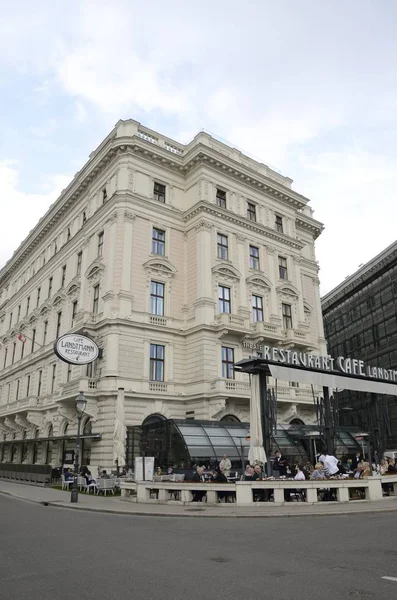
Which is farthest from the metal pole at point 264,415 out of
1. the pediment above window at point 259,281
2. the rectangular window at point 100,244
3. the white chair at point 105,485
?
the rectangular window at point 100,244

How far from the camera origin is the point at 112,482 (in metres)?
25.0

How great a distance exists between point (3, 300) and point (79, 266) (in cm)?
2880

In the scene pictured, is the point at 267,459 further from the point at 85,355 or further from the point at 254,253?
the point at 254,253

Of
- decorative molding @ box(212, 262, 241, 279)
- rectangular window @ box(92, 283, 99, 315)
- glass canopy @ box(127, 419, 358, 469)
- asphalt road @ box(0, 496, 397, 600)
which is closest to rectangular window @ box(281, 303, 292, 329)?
decorative molding @ box(212, 262, 241, 279)

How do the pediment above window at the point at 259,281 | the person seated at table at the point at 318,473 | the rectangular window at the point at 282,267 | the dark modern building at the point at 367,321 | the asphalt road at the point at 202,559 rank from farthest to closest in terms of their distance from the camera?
the dark modern building at the point at 367,321, the rectangular window at the point at 282,267, the pediment above window at the point at 259,281, the person seated at table at the point at 318,473, the asphalt road at the point at 202,559

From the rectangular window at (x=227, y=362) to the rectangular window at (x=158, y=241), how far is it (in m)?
9.27

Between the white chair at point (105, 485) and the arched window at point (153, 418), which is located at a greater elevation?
the arched window at point (153, 418)

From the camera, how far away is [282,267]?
4419 centimetres

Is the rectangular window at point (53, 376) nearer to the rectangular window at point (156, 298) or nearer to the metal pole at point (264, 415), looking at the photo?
the rectangular window at point (156, 298)

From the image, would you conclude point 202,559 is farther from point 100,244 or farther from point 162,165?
point 162,165

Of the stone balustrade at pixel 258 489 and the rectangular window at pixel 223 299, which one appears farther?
the rectangular window at pixel 223 299

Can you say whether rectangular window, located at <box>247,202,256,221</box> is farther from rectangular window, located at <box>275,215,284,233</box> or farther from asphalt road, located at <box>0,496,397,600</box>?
asphalt road, located at <box>0,496,397,600</box>

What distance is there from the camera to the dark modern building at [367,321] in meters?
53.7

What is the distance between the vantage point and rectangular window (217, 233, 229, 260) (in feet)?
129
